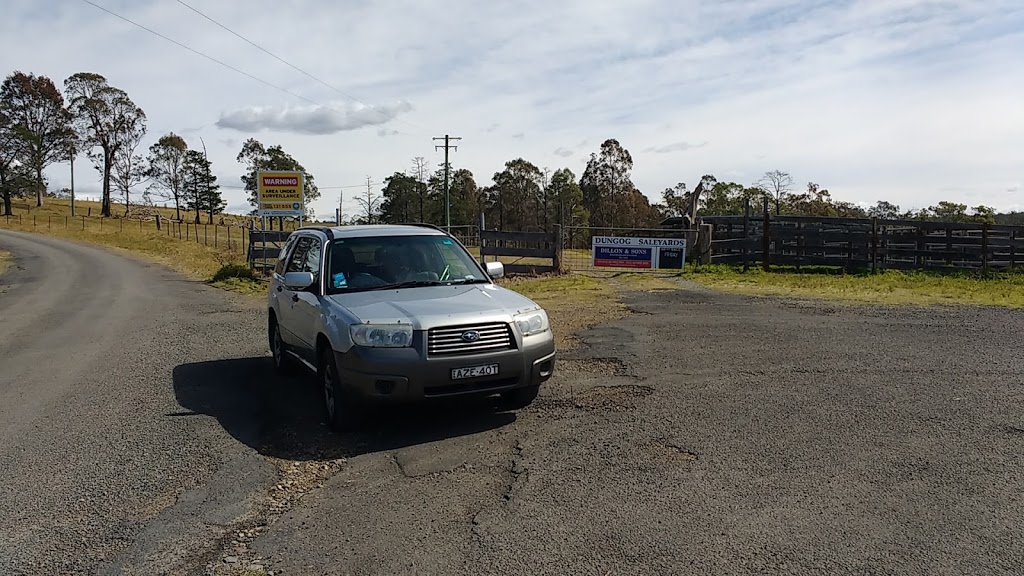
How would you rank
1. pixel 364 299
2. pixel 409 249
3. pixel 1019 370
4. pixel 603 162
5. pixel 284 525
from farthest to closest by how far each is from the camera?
pixel 603 162 < pixel 1019 370 < pixel 409 249 < pixel 364 299 < pixel 284 525

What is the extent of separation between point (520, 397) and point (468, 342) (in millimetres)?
971

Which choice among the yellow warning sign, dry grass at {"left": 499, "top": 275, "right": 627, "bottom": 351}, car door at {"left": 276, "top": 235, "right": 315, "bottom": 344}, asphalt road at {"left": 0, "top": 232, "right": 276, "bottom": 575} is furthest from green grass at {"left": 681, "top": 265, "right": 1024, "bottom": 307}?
the yellow warning sign

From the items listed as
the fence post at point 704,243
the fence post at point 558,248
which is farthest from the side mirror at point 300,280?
the fence post at point 704,243

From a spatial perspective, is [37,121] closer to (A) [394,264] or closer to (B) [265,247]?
(B) [265,247]

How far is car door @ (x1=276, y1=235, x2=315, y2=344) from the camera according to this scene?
7725 millimetres

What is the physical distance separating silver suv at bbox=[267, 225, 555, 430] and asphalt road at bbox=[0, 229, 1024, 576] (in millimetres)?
420

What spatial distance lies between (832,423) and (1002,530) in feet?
7.01

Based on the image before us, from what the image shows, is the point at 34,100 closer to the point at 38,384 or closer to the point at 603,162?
the point at 603,162

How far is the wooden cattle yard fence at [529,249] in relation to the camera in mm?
21000

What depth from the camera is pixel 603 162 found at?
210 feet

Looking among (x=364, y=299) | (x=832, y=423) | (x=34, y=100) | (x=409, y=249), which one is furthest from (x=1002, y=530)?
(x=34, y=100)

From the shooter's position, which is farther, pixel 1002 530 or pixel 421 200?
pixel 421 200

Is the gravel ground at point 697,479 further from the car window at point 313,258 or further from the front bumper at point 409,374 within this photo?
the car window at point 313,258

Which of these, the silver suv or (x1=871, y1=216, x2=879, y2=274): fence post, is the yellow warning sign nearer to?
(x1=871, y1=216, x2=879, y2=274): fence post
